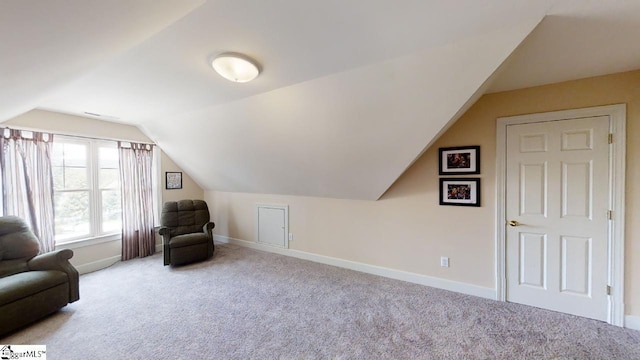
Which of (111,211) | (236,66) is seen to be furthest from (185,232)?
(236,66)

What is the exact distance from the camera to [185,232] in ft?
13.5

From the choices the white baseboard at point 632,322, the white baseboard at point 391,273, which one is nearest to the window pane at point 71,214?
the white baseboard at point 391,273

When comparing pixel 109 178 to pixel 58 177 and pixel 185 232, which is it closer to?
pixel 58 177

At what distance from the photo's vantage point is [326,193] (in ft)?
12.0

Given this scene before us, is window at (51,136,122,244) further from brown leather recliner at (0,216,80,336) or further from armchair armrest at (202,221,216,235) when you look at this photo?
armchair armrest at (202,221,216,235)

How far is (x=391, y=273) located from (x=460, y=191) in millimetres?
1384

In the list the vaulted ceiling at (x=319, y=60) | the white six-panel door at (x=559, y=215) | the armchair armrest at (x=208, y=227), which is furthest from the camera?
the armchair armrest at (x=208, y=227)

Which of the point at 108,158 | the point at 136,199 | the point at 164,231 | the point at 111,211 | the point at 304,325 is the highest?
the point at 108,158

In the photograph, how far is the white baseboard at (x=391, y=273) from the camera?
271 centimetres

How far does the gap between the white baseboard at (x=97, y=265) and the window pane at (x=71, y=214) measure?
444 mm

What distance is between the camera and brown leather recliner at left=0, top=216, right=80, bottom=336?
207 cm

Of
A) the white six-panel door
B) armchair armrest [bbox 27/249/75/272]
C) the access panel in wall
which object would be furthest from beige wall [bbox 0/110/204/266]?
the white six-panel door

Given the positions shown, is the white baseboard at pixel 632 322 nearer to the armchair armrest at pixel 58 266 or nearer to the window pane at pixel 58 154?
the armchair armrest at pixel 58 266

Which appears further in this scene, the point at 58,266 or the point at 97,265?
the point at 97,265
